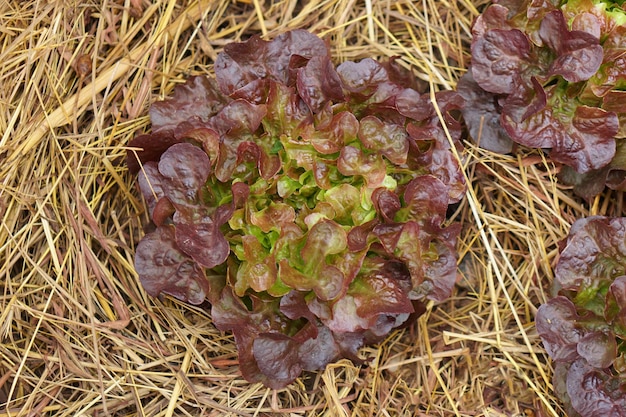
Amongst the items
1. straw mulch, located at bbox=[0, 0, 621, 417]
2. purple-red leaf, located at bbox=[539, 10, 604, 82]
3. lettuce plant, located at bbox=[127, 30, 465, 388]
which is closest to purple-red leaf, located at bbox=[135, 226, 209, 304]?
lettuce plant, located at bbox=[127, 30, 465, 388]

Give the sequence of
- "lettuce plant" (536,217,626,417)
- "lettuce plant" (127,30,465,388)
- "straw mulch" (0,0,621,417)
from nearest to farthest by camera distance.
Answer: "lettuce plant" (127,30,465,388) → "lettuce plant" (536,217,626,417) → "straw mulch" (0,0,621,417)

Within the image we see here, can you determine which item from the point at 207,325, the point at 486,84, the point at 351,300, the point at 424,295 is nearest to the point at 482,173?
the point at 486,84

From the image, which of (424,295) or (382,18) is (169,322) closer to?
(424,295)

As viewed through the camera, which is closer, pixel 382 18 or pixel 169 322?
pixel 169 322

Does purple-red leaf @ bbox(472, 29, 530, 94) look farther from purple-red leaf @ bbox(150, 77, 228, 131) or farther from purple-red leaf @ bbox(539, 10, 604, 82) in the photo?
purple-red leaf @ bbox(150, 77, 228, 131)

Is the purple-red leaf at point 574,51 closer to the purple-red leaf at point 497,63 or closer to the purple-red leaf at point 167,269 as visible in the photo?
the purple-red leaf at point 497,63


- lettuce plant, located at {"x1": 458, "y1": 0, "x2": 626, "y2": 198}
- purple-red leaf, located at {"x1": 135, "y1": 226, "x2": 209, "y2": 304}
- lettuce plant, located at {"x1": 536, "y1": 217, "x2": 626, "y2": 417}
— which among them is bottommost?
lettuce plant, located at {"x1": 536, "y1": 217, "x2": 626, "y2": 417}

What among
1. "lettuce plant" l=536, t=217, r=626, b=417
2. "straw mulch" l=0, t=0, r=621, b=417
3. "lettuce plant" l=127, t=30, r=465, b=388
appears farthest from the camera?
"straw mulch" l=0, t=0, r=621, b=417

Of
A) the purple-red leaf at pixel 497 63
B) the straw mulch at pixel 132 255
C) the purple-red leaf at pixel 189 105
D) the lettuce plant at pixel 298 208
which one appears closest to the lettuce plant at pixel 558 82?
the purple-red leaf at pixel 497 63
